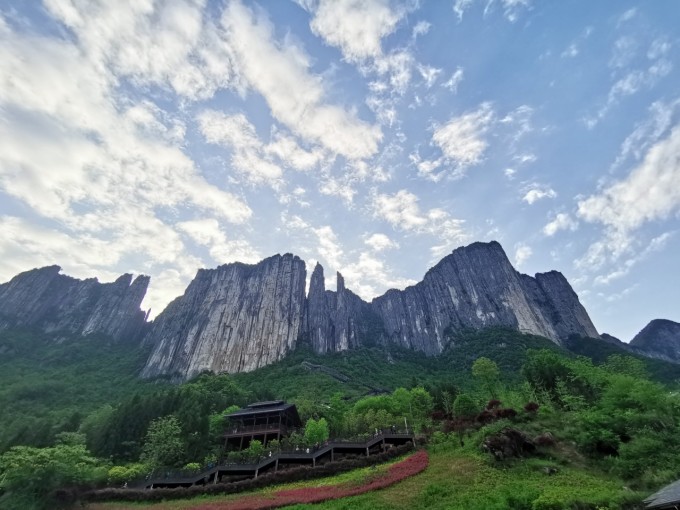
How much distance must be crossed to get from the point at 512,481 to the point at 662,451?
329 inches

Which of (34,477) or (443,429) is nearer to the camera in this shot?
(34,477)

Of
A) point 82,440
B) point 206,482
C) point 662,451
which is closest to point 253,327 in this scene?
point 82,440

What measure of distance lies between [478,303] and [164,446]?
111 metres

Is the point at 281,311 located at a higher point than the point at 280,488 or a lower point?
higher

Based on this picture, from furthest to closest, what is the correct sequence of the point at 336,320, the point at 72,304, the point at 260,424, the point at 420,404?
the point at 72,304
the point at 336,320
the point at 420,404
the point at 260,424

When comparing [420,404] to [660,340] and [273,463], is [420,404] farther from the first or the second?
[660,340]

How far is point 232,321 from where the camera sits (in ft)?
396

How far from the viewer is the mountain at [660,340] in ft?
474

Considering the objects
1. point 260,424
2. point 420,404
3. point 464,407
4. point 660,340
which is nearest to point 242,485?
point 260,424

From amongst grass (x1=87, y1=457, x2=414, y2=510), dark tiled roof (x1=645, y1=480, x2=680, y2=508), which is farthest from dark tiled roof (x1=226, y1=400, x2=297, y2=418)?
dark tiled roof (x1=645, y1=480, x2=680, y2=508)

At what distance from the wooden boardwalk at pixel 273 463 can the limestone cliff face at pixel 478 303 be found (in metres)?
95.2

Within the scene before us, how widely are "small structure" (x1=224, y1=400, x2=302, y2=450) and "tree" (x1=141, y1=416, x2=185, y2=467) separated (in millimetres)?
5531

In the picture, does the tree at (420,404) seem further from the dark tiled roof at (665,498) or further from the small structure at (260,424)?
the dark tiled roof at (665,498)

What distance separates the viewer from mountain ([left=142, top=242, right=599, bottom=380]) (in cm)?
11350
